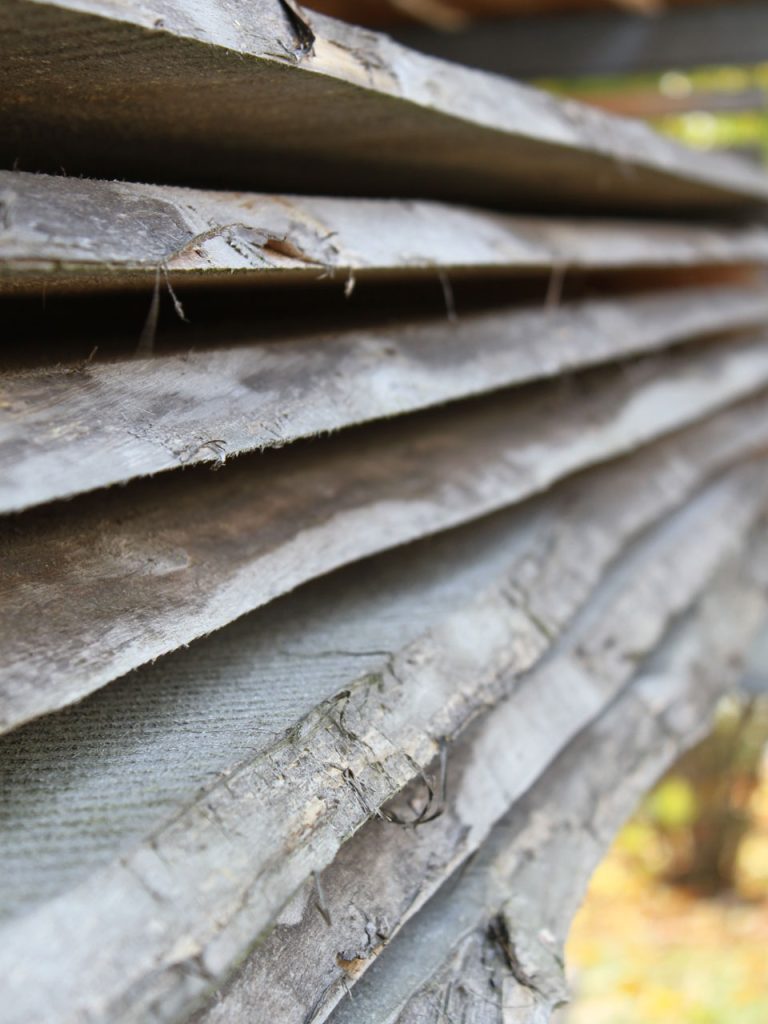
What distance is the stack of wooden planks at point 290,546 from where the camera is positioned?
0.78 m

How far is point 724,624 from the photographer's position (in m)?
2.19

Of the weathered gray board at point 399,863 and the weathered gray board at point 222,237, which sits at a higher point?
the weathered gray board at point 222,237

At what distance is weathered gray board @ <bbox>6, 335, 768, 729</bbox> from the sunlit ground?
356 centimetres

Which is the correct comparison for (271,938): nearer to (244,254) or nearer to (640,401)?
(244,254)

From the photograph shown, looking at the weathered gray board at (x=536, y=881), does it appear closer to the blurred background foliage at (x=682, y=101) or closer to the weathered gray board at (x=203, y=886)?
the weathered gray board at (x=203, y=886)

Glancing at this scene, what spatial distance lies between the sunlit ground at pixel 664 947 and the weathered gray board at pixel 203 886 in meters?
3.96

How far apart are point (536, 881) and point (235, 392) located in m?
0.68

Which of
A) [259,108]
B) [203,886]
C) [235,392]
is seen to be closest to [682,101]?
[259,108]

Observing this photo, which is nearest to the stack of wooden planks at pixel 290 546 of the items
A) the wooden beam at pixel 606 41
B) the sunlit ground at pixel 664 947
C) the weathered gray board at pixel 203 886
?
the weathered gray board at pixel 203 886

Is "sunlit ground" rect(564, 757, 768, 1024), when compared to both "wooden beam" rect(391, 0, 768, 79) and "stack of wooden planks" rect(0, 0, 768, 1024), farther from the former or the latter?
"wooden beam" rect(391, 0, 768, 79)

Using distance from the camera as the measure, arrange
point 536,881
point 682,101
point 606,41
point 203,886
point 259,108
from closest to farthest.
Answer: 1. point 203,886
2. point 259,108
3. point 536,881
4. point 606,41
5. point 682,101

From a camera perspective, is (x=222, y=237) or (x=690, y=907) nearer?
(x=222, y=237)

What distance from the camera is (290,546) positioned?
1124mm

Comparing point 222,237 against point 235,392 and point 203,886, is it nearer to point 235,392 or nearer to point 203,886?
point 235,392
